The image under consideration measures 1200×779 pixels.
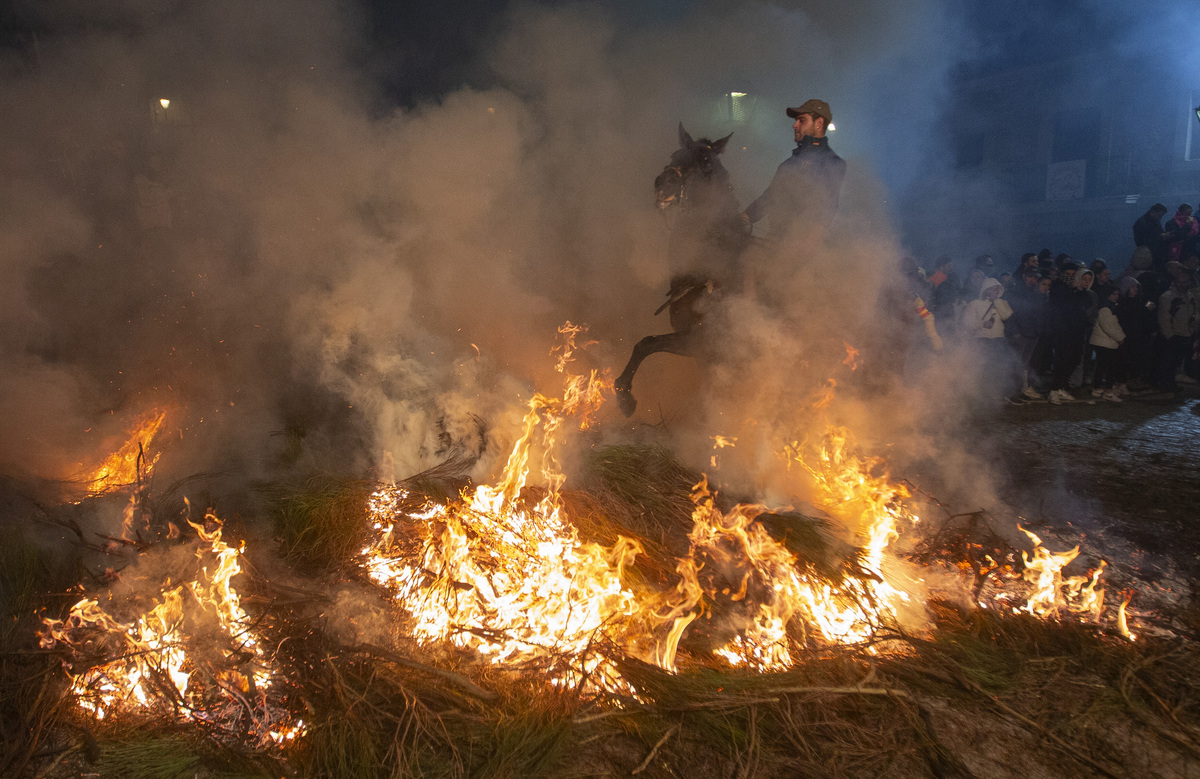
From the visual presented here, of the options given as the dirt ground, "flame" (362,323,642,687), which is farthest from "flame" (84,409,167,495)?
the dirt ground

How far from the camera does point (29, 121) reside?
3.93 metres

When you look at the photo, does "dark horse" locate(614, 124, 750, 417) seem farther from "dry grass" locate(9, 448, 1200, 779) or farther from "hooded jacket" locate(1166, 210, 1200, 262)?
"hooded jacket" locate(1166, 210, 1200, 262)

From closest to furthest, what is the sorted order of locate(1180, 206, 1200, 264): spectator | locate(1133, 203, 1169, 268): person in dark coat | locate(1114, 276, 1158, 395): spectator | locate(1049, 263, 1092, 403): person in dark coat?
locate(1049, 263, 1092, 403): person in dark coat, locate(1114, 276, 1158, 395): spectator, locate(1180, 206, 1200, 264): spectator, locate(1133, 203, 1169, 268): person in dark coat

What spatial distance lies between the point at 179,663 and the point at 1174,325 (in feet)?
32.4

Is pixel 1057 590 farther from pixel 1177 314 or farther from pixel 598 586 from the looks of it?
pixel 1177 314

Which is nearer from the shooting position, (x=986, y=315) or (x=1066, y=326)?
(x=1066, y=326)

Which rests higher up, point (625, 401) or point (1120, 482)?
point (625, 401)

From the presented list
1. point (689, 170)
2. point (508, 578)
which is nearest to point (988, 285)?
point (689, 170)

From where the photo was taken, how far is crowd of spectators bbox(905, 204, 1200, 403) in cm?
771

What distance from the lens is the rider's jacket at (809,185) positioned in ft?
15.6

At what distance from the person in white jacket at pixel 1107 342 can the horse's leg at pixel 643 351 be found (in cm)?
569

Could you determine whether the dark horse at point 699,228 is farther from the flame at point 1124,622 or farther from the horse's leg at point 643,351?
the flame at point 1124,622

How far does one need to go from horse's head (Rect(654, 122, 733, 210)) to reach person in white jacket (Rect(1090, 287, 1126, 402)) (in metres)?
5.75

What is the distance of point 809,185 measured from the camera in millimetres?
4797
